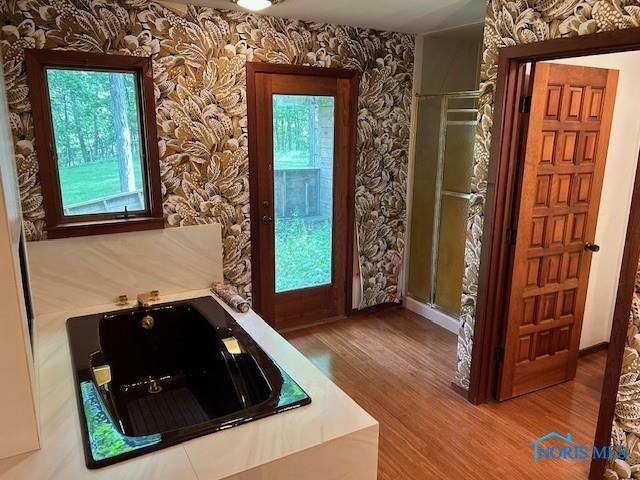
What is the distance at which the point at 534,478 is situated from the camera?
7.31ft

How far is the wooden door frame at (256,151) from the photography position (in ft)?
10.4

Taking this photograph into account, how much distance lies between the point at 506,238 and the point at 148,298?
6.76ft

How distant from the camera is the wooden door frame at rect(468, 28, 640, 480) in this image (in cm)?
192

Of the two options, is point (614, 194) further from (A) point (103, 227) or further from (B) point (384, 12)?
(A) point (103, 227)

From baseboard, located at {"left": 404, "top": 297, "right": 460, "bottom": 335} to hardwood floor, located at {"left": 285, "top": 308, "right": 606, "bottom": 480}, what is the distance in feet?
0.29

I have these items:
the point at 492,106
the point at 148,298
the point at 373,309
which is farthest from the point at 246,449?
the point at 373,309

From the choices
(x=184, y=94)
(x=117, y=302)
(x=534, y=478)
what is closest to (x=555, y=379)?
(x=534, y=478)

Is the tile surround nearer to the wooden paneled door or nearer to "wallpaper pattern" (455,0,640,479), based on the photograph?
"wallpaper pattern" (455,0,640,479)

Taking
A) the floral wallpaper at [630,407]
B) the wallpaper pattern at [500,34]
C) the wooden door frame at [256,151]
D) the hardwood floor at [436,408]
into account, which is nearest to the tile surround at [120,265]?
the wooden door frame at [256,151]

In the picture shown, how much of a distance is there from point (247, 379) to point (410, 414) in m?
1.09

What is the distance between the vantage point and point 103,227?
8.99 feet

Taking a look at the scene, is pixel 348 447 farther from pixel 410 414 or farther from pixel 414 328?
pixel 414 328

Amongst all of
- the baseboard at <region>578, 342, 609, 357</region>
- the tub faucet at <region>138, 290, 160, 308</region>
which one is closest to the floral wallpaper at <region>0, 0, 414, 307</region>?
the tub faucet at <region>138, 290, 160, 308</region>

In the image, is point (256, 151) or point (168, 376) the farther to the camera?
point (256, 151)
